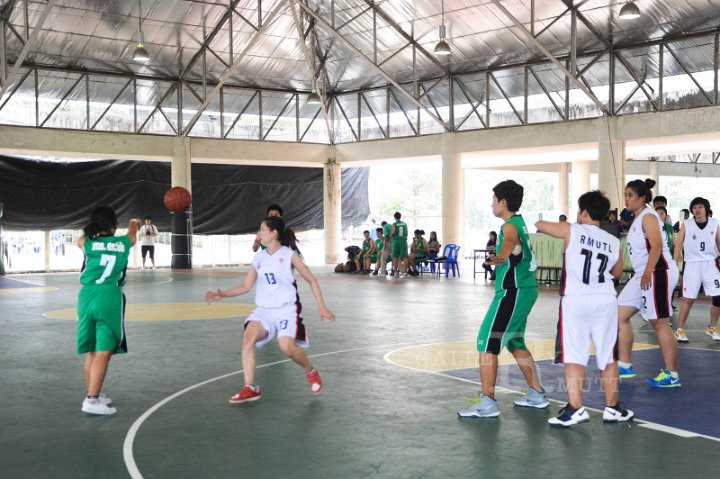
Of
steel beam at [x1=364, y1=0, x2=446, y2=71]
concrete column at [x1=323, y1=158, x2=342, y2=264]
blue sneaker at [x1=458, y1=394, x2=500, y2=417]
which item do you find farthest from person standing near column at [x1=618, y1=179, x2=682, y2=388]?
concrete column at [x1=323, y1=158, x2=342, y2=264]

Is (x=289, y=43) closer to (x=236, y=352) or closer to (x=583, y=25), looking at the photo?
(x=583, y=25)

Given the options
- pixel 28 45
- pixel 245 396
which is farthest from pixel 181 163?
pixel 245 396

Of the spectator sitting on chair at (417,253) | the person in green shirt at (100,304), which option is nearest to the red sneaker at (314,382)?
the person in green shirt at (100,304)

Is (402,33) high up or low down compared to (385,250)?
up

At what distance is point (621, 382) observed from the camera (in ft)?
24.7

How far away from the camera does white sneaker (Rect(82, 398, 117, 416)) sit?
636cm

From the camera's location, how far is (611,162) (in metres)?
22.9

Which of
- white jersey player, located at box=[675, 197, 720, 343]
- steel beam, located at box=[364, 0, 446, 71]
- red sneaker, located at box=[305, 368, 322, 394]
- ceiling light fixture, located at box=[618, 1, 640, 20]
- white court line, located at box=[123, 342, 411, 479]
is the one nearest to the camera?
white court line, located at box=[123, 342, 411, 479]

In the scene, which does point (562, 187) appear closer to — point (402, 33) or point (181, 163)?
point (402, 33)

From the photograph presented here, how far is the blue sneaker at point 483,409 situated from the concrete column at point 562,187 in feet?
96.3

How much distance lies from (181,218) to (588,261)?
906 inches

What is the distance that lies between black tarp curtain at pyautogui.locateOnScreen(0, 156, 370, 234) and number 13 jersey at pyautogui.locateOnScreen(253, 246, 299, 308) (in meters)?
22.1

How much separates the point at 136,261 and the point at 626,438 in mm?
25574

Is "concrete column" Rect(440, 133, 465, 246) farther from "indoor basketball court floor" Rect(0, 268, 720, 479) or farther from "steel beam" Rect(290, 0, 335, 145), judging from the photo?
"indoor basketball court floor" Rect(0, 268, 720, 479)
